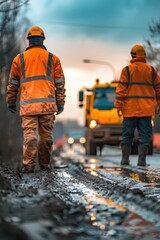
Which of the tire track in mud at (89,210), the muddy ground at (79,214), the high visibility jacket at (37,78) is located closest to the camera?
the muddy ground at (79,214)

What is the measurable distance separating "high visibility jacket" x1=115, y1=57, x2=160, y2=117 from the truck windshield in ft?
27.6

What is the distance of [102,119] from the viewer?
19.1m

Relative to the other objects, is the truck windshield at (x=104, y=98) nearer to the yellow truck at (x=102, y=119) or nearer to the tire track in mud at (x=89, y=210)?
the yellow truck at (x=102, y=119)

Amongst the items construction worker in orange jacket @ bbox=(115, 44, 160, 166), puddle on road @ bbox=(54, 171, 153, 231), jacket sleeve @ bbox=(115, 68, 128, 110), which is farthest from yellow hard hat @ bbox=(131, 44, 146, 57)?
puddle on road @ bbox=(54, 171, 153, 231)

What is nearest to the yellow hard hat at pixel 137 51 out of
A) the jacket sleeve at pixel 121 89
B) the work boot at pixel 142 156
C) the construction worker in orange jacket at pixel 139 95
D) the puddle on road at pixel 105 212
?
the construction worker in orange jacket at pixel 139 95

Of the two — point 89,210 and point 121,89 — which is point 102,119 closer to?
point 121,89

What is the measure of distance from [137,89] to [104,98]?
348 inches

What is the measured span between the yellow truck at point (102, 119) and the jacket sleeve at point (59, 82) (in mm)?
9764

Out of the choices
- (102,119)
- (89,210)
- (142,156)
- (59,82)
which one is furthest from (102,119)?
(89,210)

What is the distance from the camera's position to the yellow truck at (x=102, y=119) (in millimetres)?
19031

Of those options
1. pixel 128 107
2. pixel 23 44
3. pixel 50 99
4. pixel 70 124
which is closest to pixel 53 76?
pixel 50 99

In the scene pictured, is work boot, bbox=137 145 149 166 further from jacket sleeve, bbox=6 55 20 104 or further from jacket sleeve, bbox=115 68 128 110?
jacket sleeve, bbox=6 55 20 104

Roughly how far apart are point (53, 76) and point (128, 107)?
2.05 metres

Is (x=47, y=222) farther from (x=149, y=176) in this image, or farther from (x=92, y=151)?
(x=92, y=151)
